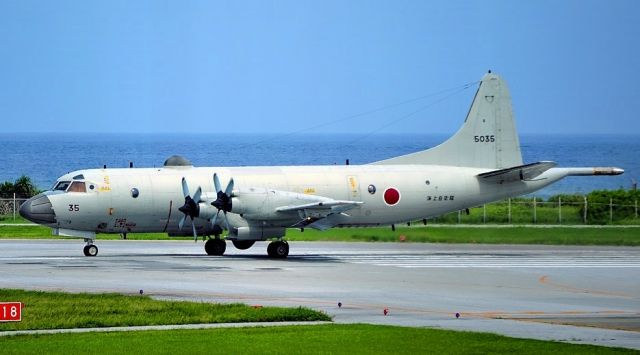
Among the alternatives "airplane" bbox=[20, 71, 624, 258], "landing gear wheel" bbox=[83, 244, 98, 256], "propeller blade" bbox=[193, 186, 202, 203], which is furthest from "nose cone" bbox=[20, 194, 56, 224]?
"propeller blade" bbox=[193, 186, 202, 203]

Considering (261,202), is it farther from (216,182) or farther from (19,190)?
(19,190)

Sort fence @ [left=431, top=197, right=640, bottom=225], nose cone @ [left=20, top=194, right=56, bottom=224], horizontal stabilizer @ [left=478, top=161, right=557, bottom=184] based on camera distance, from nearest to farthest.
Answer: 1. nose cone @ [left=20, top=194, right=56, bottom=224]
2. horizontal stabilizer @ [left=478, top=161, right=557, bottom=184]
3. fence @ [left=431, top=197, right=640, bottom=225]

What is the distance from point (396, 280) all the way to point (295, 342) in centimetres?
1312

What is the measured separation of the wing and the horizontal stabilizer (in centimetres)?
651

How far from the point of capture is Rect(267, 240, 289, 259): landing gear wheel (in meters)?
44.7

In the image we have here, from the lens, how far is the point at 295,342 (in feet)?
73.8

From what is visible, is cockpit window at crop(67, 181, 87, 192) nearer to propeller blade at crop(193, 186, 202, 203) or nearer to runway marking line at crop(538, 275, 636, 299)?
propeller blade at crop(193, 186, 202, 203)

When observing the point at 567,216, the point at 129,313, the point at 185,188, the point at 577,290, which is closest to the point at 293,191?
the point at 185,188

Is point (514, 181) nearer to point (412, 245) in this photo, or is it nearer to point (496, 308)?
point (412, 245)

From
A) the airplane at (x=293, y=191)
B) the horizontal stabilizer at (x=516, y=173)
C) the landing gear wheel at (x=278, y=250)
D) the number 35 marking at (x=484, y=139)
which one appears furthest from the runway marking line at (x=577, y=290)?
the number 35 marking at (x=484, y=139)

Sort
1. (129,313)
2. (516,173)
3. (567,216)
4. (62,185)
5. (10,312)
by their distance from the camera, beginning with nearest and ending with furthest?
(10,312), (129,313), (62,185), (516,173), (567,216)

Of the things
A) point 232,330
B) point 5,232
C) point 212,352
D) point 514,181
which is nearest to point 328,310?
point 232,330

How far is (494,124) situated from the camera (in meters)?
50.3

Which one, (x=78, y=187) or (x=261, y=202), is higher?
(x=78, y=187)
